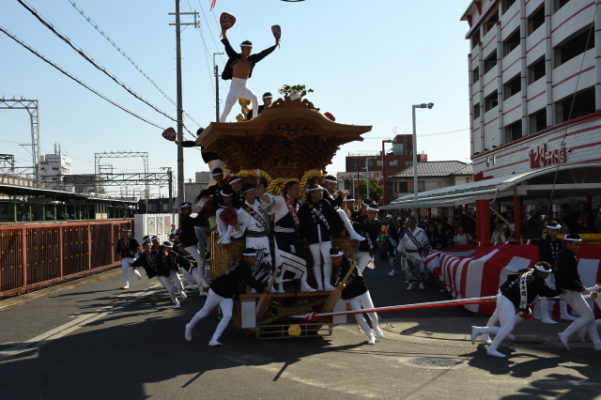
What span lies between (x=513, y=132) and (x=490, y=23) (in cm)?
801

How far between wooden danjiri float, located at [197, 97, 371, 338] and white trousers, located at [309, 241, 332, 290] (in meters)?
0.19

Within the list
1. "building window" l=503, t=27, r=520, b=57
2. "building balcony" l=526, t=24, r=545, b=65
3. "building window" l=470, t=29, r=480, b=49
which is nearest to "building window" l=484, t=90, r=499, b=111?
"building window" l=503, t=27, r=520, b=57

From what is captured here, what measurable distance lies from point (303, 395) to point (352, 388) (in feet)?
1.89

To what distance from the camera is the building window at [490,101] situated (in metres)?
34.9

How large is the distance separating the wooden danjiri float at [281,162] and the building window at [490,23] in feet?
89.8

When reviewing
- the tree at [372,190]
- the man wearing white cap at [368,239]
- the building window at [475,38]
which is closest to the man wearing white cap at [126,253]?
the man wearing white cap at [368,239]

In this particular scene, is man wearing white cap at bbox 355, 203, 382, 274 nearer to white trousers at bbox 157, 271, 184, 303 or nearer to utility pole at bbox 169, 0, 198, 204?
white trousers at bbox 157, 271, 184, 303

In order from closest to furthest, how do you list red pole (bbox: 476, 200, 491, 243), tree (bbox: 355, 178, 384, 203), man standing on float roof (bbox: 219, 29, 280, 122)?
man standing on float roof (bbox: 219, 29, 280, 122)
red pole (bbox: 476, 200, 491, 243)
tree (bbox: 355, 178, 384, 203)

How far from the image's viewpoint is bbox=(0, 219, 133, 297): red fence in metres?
13.7

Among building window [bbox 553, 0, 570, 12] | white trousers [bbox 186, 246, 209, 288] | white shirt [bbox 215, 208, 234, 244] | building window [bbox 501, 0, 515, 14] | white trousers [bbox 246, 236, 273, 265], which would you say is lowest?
white trousers [bbox 186, 246, 209, 288]

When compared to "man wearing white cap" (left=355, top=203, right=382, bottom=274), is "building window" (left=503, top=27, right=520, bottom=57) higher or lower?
higher

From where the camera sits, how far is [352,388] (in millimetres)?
5895

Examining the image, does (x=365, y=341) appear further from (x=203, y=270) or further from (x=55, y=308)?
(x=55, y=308)

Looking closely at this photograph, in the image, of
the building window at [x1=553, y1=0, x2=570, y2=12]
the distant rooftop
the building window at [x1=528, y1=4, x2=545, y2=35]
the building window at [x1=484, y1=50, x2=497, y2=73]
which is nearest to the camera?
the building window at [x1=553, y1=0, x2=570, y2=12]
